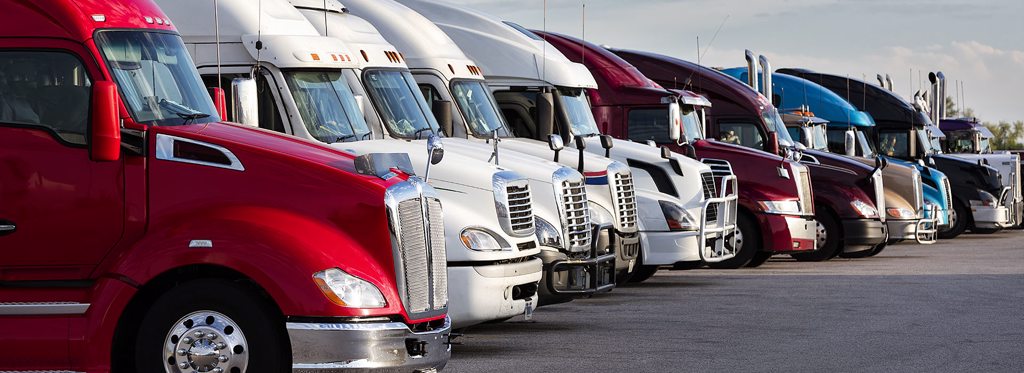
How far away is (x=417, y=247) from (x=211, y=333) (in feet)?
4.13

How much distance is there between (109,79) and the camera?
919 centimetres

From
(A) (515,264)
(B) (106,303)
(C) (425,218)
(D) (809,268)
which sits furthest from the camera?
(D) (809,268)

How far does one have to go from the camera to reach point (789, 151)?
23469mm

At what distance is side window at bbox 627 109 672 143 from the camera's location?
21531mm

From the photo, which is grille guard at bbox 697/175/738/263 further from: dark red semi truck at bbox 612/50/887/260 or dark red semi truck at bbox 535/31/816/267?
dark red semi truck at bbox 612/50/887/260

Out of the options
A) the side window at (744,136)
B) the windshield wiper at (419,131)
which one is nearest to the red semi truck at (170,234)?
the windshield wiper at (419,131)

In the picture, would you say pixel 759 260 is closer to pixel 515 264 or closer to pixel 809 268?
pixel 809 268

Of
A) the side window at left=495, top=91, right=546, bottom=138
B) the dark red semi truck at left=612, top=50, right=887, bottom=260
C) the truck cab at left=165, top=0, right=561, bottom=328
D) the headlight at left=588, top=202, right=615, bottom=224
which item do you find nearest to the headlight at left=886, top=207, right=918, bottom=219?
the dark red semi truck at left=612, top=50, right=887, bottom=260

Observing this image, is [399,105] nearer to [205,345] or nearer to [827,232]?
Answer: [205,345]

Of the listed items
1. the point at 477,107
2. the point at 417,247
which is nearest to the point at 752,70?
the point at 477,107

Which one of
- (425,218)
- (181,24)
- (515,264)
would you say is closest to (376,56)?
(181,24)

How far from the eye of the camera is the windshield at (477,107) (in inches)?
667

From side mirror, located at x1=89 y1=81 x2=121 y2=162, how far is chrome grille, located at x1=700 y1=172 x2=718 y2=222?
35.0 ft

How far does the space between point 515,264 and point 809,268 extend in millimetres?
11458
